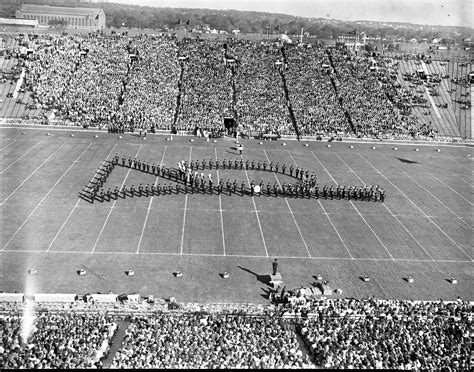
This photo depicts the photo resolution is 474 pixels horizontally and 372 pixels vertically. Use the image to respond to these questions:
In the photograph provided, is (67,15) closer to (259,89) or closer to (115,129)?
(259,89)

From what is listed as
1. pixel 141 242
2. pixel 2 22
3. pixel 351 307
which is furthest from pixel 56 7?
pixel 351 307

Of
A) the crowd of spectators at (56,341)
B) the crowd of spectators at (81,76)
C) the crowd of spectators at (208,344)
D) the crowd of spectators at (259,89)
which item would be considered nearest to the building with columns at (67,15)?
the crowd of spectators at (81,76)

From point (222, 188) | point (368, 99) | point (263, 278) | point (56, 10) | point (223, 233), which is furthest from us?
point (56, 10)

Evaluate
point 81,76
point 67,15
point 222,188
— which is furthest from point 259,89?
point 67,15

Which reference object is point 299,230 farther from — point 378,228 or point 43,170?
point 43,170

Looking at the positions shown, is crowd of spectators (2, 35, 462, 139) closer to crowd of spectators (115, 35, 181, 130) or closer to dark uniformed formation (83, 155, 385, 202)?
crowd of spectators (115, 35, 181, 130)

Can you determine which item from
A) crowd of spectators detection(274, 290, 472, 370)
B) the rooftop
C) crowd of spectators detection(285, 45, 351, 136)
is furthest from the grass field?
the rooftop
